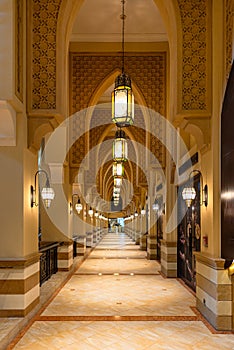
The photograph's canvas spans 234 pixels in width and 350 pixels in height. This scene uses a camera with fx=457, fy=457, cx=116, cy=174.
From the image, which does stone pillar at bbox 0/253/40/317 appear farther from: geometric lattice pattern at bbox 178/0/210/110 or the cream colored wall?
geometric lattice pattern at bbox 178/0/210/110

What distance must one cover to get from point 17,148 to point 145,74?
661cm

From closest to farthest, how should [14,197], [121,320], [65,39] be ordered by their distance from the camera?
1. [14,197]
2. [121,320]
3. [65,39]

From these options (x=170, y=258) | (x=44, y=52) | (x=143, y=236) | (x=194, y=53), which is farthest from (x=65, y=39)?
(x=143, y=236)

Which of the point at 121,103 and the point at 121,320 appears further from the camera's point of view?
the point at 121,320

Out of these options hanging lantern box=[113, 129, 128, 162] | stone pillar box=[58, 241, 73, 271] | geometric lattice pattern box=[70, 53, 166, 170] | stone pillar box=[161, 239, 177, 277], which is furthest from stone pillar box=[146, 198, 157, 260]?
hanging lantern box=[113, 129, 128, 162]

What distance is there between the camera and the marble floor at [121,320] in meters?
5.93

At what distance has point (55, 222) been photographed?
1309 cm

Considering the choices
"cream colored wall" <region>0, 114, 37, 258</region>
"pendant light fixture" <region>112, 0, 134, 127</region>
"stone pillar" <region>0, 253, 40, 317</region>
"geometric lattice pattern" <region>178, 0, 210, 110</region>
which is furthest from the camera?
"geometric lattice pattern" <region>178, 0, 210, 110</region>

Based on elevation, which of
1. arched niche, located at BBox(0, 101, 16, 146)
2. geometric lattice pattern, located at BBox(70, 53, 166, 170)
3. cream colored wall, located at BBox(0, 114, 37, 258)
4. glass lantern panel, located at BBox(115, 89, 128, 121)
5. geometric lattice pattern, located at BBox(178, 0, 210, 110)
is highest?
geometric lattice pattern, located at BBox(70, 53, 166, 170)

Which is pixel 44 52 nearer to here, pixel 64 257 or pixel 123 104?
pixel 123 104

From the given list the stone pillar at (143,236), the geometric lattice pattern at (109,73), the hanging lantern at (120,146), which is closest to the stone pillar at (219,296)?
the hanging lantern at (120,146)

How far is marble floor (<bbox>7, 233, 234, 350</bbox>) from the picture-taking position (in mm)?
5926

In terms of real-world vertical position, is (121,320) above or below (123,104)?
below

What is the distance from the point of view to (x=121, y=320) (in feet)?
23.7
